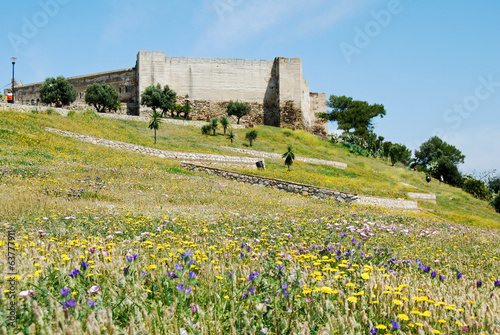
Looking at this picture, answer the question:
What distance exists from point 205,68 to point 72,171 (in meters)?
48.2

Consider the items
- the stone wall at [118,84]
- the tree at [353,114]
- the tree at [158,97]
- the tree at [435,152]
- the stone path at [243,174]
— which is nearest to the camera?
the stone path at [243,174]

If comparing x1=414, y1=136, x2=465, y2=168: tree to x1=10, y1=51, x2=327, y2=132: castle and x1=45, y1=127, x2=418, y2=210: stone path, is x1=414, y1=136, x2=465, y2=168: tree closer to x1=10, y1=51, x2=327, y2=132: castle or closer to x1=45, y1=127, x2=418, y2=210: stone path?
x1=10, y1=51, x2=327, y2=132: castle

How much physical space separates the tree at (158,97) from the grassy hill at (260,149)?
449 inches

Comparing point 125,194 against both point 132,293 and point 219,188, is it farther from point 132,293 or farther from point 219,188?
point 132,293

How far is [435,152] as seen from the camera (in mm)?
84250

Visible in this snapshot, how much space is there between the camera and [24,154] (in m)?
18.5

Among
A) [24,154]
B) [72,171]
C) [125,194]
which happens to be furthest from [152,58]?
[125,194]

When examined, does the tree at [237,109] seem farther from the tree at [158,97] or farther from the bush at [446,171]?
the bush at [446,171]

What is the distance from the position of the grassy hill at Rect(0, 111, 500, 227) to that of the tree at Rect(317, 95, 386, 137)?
14.3 metres

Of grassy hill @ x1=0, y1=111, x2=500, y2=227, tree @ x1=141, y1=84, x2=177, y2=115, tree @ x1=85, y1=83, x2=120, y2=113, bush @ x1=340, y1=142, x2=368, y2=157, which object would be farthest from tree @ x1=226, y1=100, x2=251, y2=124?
tree @ x1=85, y1=83, x2=120, y2=113

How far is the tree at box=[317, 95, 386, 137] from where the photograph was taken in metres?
66.3

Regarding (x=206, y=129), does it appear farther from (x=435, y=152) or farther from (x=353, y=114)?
(x=435, y=152)

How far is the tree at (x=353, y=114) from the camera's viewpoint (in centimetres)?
6631

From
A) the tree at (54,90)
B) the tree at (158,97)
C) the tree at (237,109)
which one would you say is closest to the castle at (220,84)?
the tree at (158,97)
